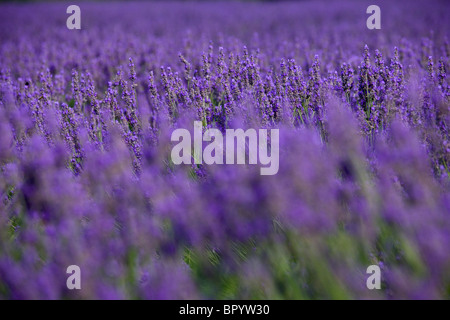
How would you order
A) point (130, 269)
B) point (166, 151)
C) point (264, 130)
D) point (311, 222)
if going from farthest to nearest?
point (166, 151) < point (264, 130) < point (130, 269) < point (311, 222)

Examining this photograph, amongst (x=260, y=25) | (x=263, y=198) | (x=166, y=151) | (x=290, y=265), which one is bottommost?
(x=290, y=265)

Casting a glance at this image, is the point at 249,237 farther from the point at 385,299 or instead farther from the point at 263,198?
the point at 385,299

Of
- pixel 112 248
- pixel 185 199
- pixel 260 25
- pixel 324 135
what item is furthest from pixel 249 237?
pixel 260 25

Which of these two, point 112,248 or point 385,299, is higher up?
point 112,248

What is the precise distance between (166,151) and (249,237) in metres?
0.67

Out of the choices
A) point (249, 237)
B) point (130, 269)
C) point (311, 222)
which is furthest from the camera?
point (249, 237)

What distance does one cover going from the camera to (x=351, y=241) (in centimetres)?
153

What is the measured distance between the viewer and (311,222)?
4.56 feet

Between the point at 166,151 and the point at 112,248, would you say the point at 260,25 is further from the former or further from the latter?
the point at 112,248

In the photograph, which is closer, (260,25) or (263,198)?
(263,198)
